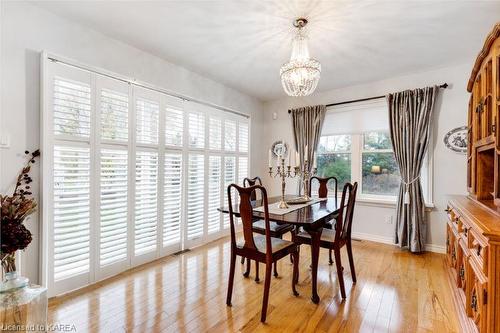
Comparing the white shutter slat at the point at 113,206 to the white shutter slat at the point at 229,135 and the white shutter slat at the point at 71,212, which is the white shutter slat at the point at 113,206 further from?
the white shutter slat at the point at 229,135

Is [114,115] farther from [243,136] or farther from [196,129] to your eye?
[243,136]

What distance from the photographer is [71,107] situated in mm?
2314

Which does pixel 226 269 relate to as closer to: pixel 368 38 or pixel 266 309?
pixel 266 309

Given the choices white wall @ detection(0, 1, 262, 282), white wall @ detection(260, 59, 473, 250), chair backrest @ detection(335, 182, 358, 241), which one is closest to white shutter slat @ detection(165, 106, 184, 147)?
white wall @ detection(0, 1, 262, 282)

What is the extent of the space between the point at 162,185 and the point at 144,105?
39.0 inches

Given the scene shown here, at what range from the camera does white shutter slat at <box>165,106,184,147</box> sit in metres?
3.21

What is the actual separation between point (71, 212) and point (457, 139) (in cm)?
452

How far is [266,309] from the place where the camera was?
6.43ft

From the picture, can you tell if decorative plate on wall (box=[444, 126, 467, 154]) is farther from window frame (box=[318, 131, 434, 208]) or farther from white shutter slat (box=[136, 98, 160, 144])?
white shutter slat (box=[136, 98, 160, 144])

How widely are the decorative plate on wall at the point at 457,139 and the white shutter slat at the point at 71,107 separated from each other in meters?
4.30

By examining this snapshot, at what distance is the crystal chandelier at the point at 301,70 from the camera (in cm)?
228

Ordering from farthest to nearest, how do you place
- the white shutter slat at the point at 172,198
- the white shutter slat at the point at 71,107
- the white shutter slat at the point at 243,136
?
1. the white shutter slat at the point at 243,136
2. the white shutter slat at the point at 172,198
3. the white shutter slat at the point at 71,107

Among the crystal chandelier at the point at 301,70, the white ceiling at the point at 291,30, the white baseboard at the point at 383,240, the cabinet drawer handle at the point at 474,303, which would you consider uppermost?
the white ceiling at the point at 291,30

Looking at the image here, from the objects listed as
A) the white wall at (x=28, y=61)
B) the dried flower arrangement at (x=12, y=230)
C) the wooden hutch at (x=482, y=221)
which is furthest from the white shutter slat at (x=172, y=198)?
the wooden hutch at (x=482, y=221)
